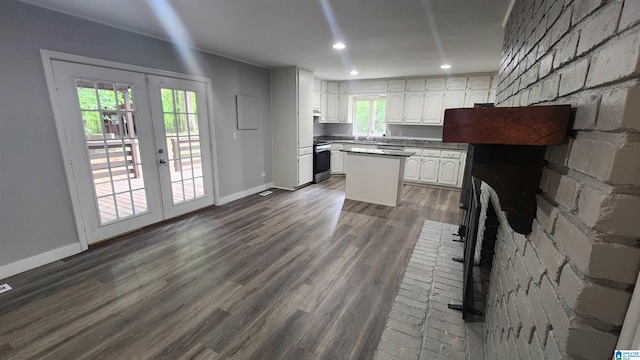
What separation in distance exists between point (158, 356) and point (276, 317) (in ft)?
2.53

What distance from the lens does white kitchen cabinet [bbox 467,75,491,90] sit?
17.3ft

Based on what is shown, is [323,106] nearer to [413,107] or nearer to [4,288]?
[413,107]

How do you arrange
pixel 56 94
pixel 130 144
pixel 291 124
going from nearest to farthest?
pixel 56 94, pixel 130 144, pixel 291 124

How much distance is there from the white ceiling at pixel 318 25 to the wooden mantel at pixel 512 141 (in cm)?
196

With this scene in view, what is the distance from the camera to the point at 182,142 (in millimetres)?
3795

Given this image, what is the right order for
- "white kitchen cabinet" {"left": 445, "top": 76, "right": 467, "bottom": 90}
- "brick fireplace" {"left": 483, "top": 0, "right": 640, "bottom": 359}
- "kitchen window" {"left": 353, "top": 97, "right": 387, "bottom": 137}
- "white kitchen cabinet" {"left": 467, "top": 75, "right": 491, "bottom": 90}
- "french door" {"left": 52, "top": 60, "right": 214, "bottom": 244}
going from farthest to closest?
"kitchen window" {"left": 353, "top": 97, "right": 387, "bottom": 137}
"white kitchen cabinet" {"left": 445, "top": 76, "right": 467, "bottom": 90}
"white kitchen cabinet" {"left": 467, "top": 75, "right": 491, "bottom": 90}
"french door" {"left": 52, "top": 60, "right": 214, "bottom": 244}
"brick fireplace" {"left": 483, "top": 0, "right": 640, "bottom": 359}

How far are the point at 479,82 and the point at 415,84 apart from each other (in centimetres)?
Answer: 125

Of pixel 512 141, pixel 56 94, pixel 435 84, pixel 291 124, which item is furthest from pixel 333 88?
pixel 512 141

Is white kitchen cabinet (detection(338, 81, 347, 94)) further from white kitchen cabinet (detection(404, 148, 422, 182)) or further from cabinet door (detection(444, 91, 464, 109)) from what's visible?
cabinet door (detection(444, 91, 464, 109))

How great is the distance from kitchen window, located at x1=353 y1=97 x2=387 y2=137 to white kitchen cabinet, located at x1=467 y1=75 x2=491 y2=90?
1926 millimetres

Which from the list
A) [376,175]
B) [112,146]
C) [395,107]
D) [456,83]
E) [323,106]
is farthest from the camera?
[323,106]

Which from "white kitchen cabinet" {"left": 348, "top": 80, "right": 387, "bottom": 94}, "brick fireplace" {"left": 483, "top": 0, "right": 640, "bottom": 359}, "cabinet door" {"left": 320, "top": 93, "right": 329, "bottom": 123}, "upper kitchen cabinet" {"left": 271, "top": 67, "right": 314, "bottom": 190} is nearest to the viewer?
"brick fireplace" {"left": 483, "top": 0, "right": 640, "bottom": 359}

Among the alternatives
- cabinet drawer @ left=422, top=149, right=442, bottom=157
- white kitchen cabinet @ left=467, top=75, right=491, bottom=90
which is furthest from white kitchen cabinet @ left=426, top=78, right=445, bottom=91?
cabinet drawer @ left=422, top=149, right=442, bottom=157

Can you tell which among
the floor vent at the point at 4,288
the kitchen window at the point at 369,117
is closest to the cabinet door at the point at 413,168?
the kitchen window at the point at 369,117
